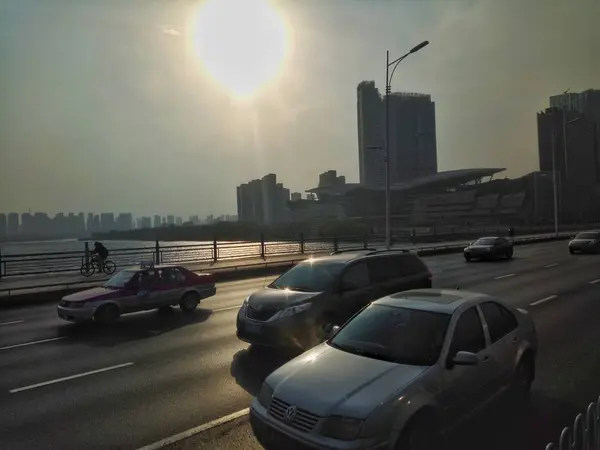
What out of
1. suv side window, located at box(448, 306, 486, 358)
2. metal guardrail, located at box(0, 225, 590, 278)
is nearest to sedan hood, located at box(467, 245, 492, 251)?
metal guardrail, located at box(0, 225, 590, 278)

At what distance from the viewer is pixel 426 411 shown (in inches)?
158

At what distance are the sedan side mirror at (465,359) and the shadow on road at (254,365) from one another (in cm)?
290

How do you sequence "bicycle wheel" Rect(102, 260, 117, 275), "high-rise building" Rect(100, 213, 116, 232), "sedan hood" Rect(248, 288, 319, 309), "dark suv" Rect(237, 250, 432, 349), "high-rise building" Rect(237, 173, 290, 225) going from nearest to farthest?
"dark suv" Rect(237, 250, 432, 349) < "sedan hood" Rect(248, 288, 319, 309) < "bicycle wheel" Rect(102, 260, 117, 275) < "high-rise building" Rect(100, 213, 116, 232) < "high-rise building" Rect(237, 173, 290, 225)

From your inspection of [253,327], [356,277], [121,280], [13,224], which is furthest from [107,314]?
[13,224]

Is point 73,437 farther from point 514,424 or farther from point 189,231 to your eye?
point 189,231

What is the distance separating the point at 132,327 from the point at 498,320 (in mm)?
8127

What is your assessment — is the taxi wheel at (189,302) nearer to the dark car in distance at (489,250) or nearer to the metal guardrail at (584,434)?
the metal guardrail at (584,434)

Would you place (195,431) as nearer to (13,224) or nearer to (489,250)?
(489,250)

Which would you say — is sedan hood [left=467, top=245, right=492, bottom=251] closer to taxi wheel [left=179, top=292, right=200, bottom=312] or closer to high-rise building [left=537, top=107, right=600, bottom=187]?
taxi wheel [left=179, top=292, right=200, bottom=312]

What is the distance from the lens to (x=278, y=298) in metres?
8.00

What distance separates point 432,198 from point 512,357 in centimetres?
15173

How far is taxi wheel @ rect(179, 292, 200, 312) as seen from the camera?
41.5 feet

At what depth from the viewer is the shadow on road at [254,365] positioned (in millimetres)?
6590

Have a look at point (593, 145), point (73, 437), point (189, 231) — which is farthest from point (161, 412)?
point (189, 231)
